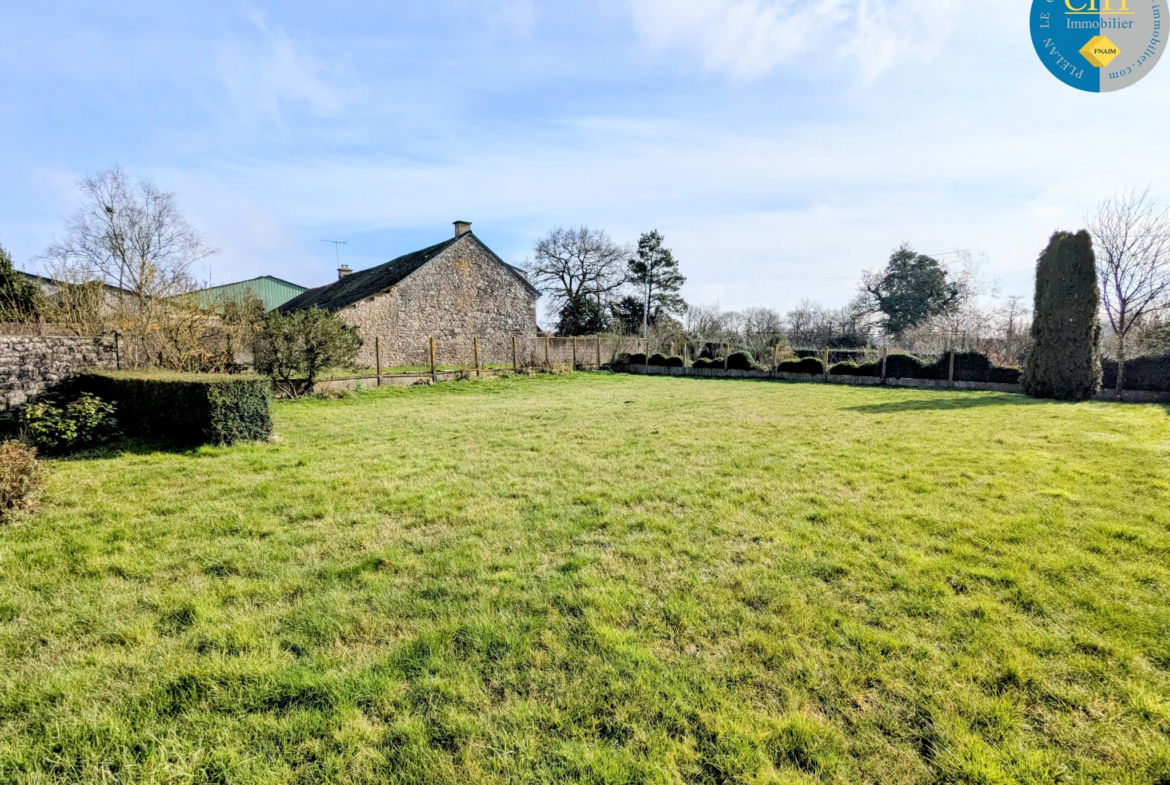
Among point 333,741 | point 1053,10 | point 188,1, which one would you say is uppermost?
point 1053,10

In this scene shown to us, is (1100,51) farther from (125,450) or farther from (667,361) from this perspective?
(667,361)

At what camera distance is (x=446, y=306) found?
23.9 metres

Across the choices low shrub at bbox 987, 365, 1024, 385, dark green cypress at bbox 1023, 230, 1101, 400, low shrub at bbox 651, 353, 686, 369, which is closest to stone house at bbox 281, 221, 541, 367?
low shrub at bbox 651, 353, 686, 369

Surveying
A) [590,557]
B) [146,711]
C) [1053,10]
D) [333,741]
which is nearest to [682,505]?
[590,557]

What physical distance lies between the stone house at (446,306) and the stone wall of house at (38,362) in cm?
1237

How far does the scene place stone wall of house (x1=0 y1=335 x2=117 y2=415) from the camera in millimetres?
6996

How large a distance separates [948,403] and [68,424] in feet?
54.4

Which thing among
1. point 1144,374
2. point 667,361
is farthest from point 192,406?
point 1144,374

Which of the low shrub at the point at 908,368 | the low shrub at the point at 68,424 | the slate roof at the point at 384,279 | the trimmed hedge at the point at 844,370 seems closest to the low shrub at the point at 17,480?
the low shrub at the point at 68,424

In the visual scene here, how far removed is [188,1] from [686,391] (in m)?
13.4

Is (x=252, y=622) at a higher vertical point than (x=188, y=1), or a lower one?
lower

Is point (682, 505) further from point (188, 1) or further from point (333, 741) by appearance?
point (188, 1)

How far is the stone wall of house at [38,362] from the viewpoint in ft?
23.0

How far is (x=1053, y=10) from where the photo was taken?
742 centimetres
